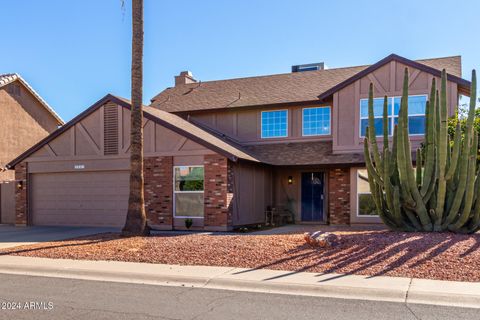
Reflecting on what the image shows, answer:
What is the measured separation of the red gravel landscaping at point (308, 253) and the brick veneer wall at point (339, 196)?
19.7 feet

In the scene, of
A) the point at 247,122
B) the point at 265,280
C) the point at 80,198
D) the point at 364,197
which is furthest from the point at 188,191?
the point at 265,280

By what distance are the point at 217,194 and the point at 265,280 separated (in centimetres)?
790

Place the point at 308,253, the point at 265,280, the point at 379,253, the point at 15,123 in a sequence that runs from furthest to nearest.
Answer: the point at 15,123 < the point at 308,253 < the point at 379,253 < the point at 265,280

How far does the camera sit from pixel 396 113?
17484 mm

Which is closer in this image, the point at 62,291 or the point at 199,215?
the point at 62,291

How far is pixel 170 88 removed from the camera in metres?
25.7

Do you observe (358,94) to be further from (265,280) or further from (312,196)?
(265,280)

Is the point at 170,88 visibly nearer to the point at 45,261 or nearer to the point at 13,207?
the point at 13,207

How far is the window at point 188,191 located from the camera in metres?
16.7

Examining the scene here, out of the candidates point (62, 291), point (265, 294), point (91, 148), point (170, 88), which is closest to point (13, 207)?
point (91, 148)

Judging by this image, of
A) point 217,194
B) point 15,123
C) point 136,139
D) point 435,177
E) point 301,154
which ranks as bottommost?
point 217,194

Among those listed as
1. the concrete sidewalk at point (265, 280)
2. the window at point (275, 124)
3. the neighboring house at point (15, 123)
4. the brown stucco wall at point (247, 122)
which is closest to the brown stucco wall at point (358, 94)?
the brown stucco wall at point (247, 122)

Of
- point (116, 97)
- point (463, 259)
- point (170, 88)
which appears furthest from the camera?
point (170, 88)

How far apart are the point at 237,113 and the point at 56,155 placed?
7766 mm
